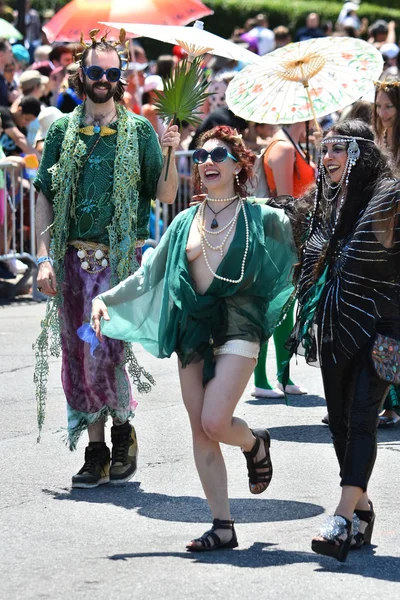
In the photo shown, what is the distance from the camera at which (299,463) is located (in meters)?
6.64

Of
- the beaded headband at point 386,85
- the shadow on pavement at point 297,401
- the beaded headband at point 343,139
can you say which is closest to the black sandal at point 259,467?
the beaded headband at point 343,139

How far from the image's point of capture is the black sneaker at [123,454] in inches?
247

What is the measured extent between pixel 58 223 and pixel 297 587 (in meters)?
2.42

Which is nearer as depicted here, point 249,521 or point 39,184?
point 249,521

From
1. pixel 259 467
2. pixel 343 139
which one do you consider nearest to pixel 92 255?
pixel 259 467

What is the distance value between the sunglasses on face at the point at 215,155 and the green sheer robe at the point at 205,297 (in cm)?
24

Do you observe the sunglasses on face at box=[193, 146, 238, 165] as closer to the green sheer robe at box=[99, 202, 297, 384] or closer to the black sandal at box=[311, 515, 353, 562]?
the green sheer robe at box=[99, 202, 297, 384]

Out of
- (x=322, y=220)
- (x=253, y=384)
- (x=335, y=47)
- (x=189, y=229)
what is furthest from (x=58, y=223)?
(x=253, y=384)

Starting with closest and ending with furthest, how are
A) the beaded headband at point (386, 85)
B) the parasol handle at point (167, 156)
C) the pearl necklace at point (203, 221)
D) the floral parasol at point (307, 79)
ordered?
the pearl necklace at point (203, 221)
the parasol handle at point (167, 156)
the floral parasol at point (307, 79)
the beaded headband at point (386, 85)

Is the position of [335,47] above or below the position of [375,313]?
above

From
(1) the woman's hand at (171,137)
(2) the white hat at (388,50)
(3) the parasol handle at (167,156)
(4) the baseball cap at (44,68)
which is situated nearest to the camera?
(1) the woman's hand at (171,137)

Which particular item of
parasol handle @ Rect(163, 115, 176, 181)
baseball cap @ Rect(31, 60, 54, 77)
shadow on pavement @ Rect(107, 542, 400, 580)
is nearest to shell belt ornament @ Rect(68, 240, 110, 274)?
parasol handle @ Rect(163, 115, 176, 181)

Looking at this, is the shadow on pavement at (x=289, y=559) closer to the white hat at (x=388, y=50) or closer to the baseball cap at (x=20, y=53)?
the baseball cap at (x=20, y=53)

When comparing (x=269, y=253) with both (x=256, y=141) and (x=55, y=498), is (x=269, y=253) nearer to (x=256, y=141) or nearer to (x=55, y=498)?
(x=55, y=498)
